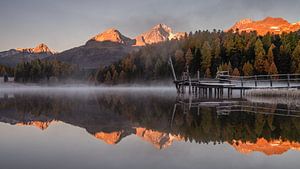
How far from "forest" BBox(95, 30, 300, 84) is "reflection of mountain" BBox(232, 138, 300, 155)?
59.7 metres

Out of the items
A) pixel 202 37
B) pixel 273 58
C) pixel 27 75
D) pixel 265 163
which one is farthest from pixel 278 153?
pixel 27 75

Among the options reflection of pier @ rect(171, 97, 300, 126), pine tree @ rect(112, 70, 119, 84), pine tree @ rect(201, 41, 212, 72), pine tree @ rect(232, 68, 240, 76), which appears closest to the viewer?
reflection of pier @ rect(171, 97, 300, 126)

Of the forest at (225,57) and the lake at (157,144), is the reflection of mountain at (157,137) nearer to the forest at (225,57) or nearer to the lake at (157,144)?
the lake at (157,144)

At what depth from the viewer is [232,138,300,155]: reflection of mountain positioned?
11.8m

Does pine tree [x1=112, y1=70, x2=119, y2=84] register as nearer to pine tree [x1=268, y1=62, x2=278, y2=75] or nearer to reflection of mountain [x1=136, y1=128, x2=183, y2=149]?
pine tree [x1=268, y1=62, x2=278, y2=75]

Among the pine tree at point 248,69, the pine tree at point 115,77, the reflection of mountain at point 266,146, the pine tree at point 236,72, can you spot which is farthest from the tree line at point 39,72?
the reflection of mountain at point 266,146

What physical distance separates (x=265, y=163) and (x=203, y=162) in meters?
1.80

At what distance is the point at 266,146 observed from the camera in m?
12.6

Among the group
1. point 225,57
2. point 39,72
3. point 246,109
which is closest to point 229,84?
point 246,109

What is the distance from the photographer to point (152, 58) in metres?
135

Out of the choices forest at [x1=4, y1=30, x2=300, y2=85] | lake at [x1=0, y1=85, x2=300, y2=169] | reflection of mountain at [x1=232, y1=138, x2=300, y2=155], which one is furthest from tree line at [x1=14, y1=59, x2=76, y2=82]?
reflection of mountain at [x1=232, y1=138, x2=300, y2=155]

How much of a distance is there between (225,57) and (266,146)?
91.5m

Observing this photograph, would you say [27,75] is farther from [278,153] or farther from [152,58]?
[278,153]

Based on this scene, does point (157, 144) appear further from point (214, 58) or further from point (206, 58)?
point (214, 58)
